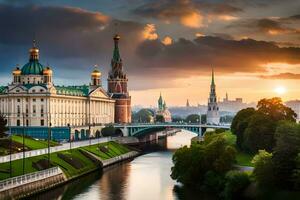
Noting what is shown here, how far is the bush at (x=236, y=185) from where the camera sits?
84.6m

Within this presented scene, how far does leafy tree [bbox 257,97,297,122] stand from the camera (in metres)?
124

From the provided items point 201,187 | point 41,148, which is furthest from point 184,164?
point 41,148

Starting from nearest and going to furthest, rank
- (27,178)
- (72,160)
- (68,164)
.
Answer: (27,178) < (68,164) < (72,160)

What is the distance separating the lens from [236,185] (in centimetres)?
8500

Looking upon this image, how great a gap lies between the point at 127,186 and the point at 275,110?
41.0 metres

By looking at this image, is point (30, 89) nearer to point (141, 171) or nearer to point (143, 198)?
point (141, 171)

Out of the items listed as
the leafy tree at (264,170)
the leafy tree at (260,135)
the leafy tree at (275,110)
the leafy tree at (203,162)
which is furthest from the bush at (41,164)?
the leafy tree at (275,110)

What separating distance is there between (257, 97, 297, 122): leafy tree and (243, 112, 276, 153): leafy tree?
201 inches

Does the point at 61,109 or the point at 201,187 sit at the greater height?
the point at 61,109

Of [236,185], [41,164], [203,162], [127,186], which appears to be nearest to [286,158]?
[236,185]

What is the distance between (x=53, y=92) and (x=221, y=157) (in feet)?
332

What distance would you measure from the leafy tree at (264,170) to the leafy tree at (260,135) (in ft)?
90.8

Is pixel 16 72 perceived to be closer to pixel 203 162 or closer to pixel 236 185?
pixel 203 162

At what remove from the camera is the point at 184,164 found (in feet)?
327
